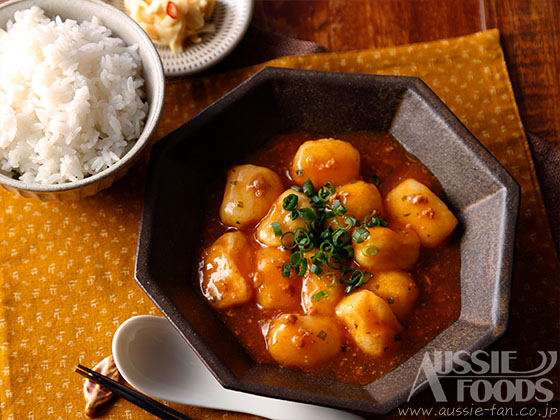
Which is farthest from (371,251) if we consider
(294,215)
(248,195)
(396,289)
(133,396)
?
(133,396)

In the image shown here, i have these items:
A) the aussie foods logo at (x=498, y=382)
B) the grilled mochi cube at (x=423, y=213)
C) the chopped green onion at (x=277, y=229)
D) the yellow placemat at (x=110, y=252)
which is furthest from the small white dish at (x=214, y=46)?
the aussie foods logo at (x=498, y=382)

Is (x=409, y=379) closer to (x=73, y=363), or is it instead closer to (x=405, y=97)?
(x=405, y=97)

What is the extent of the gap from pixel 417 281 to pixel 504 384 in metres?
0.52

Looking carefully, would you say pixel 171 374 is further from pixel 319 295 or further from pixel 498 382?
pixel 498 382

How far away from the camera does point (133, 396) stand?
217 centimetres

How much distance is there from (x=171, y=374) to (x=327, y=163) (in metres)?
0.96

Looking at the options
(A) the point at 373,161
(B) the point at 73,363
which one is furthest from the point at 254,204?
(B) the point at 73,363

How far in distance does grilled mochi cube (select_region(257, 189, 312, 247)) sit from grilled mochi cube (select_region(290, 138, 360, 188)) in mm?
88

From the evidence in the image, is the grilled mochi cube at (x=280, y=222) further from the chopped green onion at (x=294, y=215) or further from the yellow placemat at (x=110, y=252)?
the yellow placemat at (x=110, y=252)

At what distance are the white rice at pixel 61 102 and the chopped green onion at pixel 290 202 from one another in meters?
0.62

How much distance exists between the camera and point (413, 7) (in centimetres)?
282

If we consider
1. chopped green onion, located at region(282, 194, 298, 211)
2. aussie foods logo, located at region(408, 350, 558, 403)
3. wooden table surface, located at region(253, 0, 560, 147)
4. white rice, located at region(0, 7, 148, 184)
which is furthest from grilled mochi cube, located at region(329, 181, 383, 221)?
wooden table surface, located at region(253, 0, 560, 147)

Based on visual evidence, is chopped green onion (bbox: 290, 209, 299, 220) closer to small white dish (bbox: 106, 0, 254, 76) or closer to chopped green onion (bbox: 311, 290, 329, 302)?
chopped green onion (bbox: 311, 290, 329, 302)

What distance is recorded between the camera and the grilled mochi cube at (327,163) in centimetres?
219
